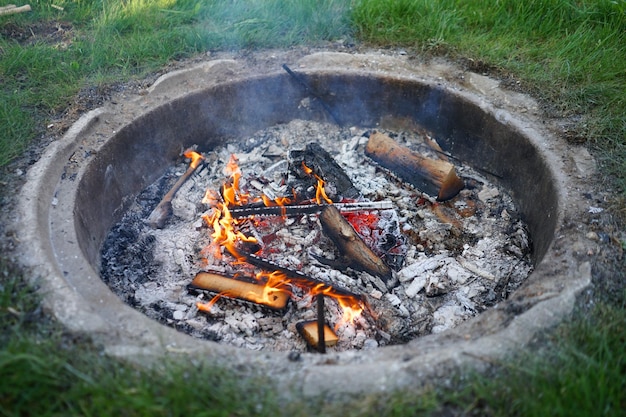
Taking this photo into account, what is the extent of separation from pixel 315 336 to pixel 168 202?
1738 mm

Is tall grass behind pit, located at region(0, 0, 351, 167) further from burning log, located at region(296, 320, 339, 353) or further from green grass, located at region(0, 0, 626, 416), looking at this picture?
burning log, located at region(296, 320, 339, 353)

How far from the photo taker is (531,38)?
4832 mm

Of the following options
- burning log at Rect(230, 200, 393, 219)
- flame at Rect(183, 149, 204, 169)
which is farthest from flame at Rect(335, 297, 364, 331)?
flame at Rect(183, 149, 204, 169)

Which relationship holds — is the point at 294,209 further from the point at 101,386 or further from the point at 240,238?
the point at 101,386

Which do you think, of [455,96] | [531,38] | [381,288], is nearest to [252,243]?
[381,288]

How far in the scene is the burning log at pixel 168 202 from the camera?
3.92 metres

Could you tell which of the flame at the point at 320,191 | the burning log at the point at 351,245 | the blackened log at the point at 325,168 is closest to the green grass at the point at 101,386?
the burning log at the point at 351,245

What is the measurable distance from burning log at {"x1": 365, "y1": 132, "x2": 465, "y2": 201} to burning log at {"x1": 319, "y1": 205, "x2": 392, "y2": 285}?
0.86 metres

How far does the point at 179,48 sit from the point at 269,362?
3.44 m

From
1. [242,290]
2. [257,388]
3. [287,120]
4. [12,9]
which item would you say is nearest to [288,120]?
[287,120]

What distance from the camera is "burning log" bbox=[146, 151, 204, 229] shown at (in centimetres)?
392

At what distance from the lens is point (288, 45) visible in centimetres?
508

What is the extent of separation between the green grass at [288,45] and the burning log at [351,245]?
4.07 feet

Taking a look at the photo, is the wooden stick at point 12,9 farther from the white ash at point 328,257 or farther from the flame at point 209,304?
the flame at point 209,304
